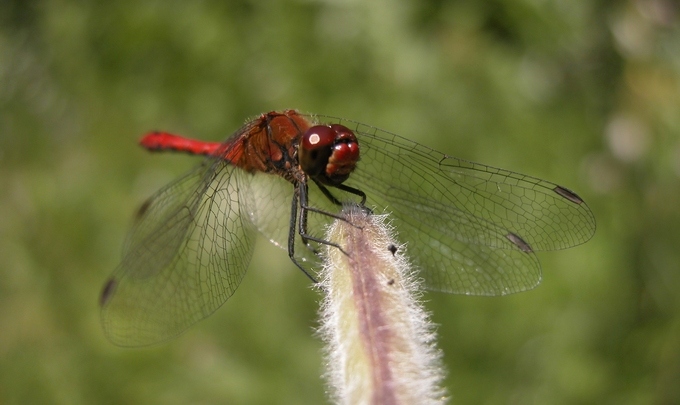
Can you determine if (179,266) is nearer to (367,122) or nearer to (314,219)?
(314,219)

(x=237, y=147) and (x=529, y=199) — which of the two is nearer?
(x=529, y=199)

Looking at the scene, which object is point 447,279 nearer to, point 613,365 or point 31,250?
point 613,365

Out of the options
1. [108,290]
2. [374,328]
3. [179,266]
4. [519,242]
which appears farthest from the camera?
[179,266]

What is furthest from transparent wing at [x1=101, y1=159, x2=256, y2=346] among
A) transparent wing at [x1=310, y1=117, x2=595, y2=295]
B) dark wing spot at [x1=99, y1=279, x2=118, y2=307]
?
transparent wing at [x1=310, y1=117, x2=595, y2=295]

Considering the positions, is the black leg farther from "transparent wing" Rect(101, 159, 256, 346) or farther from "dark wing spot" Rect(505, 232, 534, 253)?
"dark wing spot" Rect(505, 232, 534, 253)

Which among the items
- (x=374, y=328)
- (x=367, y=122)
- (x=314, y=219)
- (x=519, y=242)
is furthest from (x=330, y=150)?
(x=367, y=122)

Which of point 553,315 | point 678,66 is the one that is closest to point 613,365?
point 553,315

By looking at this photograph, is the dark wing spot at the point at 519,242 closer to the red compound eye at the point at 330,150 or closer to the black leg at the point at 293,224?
the red compound eye at the point at 330,150
